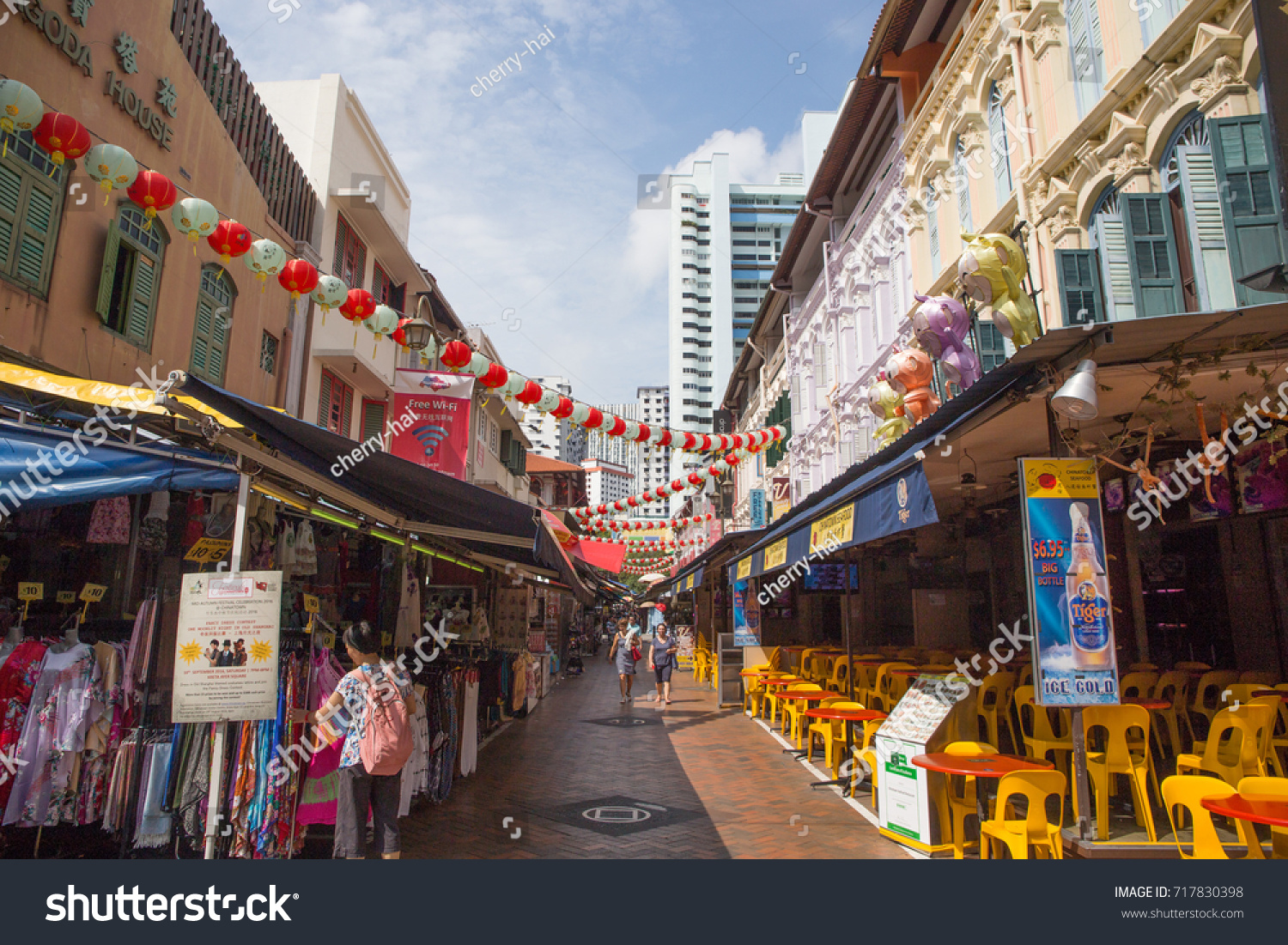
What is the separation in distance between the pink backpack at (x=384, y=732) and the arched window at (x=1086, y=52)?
1062cm

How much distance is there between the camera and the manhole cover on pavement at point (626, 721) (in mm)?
13195

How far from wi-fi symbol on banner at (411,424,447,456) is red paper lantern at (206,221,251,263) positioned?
172 inches

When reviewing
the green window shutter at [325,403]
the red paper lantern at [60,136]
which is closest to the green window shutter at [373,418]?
the green window shutter at [325,403]

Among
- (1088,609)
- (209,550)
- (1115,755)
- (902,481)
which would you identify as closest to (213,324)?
(209,550)

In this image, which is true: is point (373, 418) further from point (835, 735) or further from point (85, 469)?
point (85, 469)

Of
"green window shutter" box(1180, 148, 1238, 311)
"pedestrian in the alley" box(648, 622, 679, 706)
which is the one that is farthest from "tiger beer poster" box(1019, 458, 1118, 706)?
"pedestrian in the alley" box(648, 622, 679, 706)

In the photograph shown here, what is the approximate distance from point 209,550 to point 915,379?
861 cm

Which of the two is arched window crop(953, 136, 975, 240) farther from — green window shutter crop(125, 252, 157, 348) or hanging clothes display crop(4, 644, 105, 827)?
hanging clothes display crop(4, 644, 105, 827)

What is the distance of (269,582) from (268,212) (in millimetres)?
9690

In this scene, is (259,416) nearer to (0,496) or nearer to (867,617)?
(0,496)

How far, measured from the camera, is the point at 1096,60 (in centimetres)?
944

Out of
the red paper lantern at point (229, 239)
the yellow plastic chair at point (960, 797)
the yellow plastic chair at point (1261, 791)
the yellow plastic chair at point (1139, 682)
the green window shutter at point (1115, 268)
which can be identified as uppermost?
the green window shutter at point (1115, 268)

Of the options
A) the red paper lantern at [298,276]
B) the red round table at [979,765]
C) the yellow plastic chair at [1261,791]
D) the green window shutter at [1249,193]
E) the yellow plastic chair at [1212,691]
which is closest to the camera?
the yellow plastic chair at [1261,791]

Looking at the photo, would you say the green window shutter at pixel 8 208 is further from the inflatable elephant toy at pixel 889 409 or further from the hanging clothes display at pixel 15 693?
the inflatable elephant toy at pixel 889 409
